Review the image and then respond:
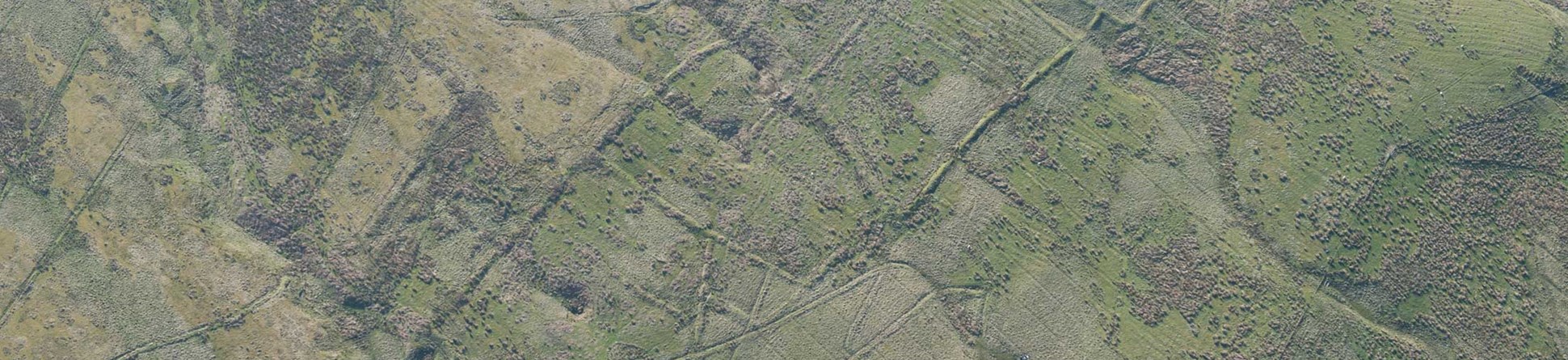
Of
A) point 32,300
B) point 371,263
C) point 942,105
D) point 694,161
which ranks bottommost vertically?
point 32,300

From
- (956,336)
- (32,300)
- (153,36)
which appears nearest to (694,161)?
(956,336)

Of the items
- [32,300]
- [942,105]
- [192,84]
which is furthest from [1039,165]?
[32,300]

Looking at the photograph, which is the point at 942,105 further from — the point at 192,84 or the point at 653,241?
the point at 192,84

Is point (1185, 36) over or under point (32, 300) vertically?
over

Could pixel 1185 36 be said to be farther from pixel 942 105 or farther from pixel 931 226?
pixel 931 226

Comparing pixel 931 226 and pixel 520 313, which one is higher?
pixel 931 226

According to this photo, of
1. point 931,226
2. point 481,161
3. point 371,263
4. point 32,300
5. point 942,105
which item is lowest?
point 32,300

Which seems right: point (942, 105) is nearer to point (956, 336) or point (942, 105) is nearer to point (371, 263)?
point (956, 336)
